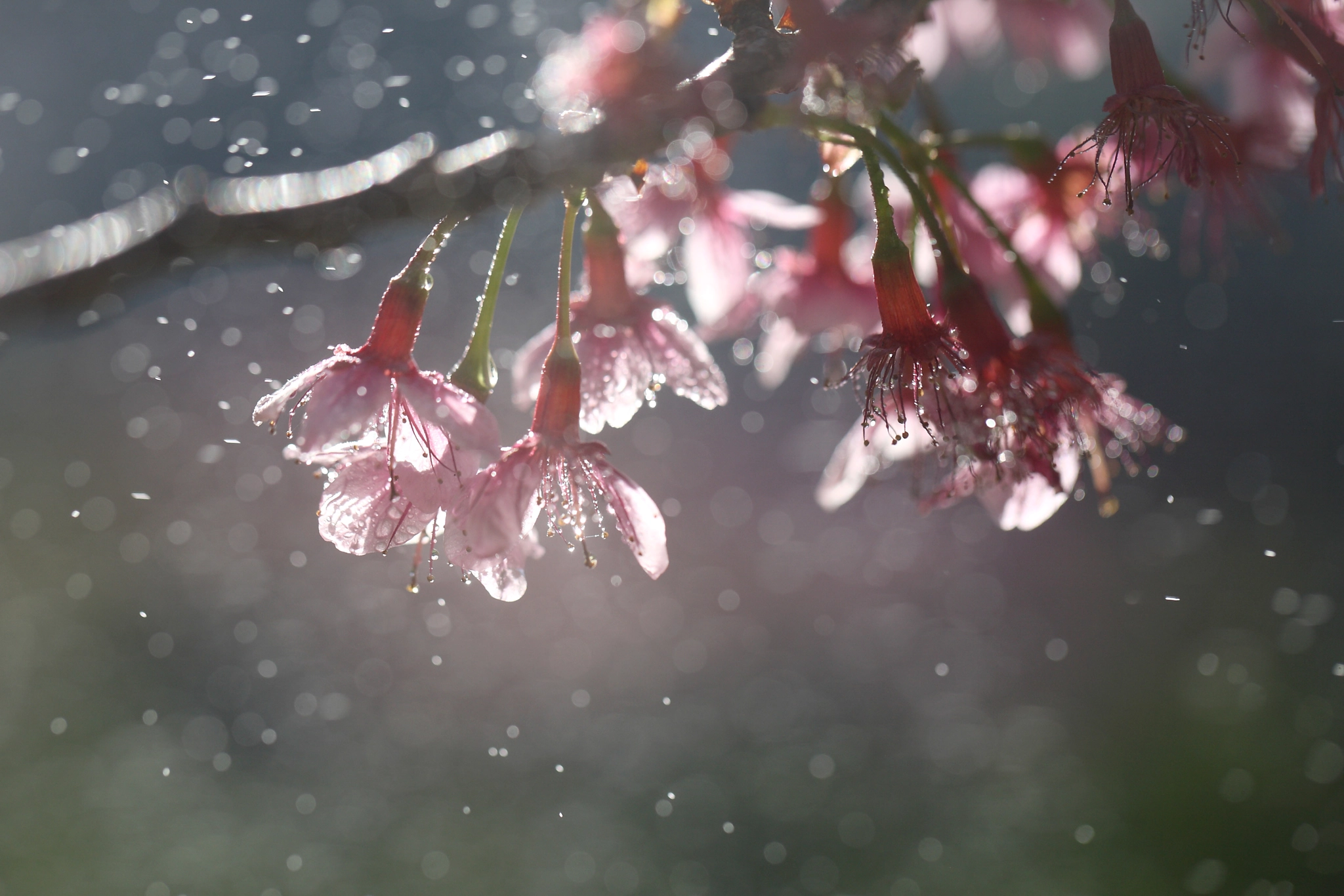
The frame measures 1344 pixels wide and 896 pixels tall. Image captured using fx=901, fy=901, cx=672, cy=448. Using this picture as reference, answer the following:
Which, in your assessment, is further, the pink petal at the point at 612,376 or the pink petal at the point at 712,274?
the pink petal at the point at 712,274

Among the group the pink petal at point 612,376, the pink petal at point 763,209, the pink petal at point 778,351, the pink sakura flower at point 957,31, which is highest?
the pink sakura flower at point 957,31

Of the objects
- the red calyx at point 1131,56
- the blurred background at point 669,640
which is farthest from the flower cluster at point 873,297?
the blurred background at point 669,640

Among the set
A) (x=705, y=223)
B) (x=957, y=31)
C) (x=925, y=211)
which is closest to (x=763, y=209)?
(x=705, y=223)

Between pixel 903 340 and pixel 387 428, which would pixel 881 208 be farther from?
pixel 387 428

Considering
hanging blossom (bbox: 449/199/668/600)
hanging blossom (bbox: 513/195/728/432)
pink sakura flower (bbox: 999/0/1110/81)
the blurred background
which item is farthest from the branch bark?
the blurred background

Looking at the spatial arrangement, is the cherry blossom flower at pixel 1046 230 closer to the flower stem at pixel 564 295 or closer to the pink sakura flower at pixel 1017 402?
the pink sakura flower at pixel 1017 402

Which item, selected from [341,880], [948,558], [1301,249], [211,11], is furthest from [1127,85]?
[1301,249]
